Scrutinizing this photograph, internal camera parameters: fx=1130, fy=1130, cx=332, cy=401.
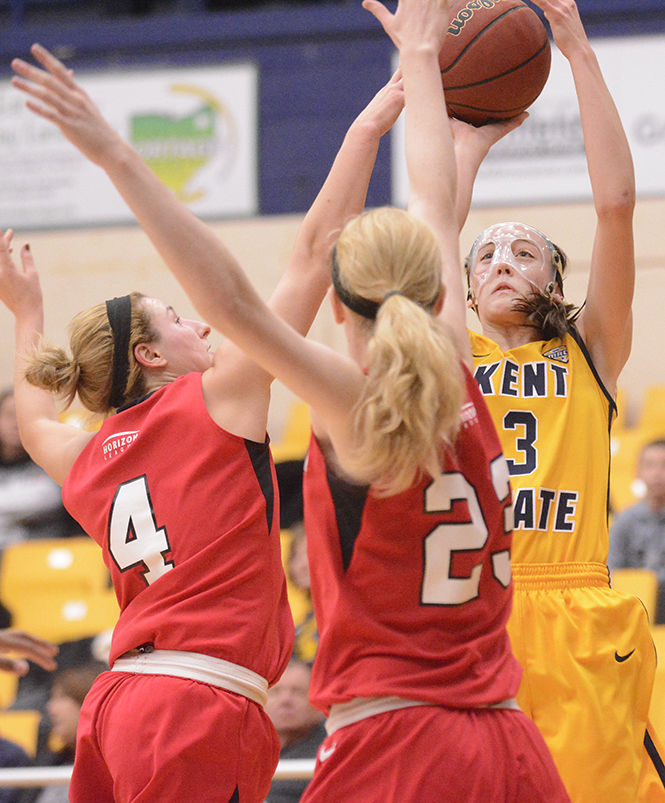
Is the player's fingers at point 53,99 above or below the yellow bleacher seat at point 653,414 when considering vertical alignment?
above

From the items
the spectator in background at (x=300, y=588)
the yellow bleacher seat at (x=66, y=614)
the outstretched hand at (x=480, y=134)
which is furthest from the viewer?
the yellow bleacher seat at (x=66, y=614)

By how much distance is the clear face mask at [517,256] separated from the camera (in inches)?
143

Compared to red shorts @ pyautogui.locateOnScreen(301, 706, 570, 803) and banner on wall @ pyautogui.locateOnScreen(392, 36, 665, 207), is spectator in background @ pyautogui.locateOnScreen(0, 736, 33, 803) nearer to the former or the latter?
red shorts @ pyautogui.locateOnScreen(301, 706, 570, 803)

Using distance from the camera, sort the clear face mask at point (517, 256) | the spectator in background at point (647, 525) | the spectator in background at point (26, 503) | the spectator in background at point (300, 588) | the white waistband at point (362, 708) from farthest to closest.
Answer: the spectator in background at point (26, 503), the spectator in background at point (647, 525), the spectator in background at point (300, 588), the clear face mask at point (517, 256), the white waistband at point (362, 708)

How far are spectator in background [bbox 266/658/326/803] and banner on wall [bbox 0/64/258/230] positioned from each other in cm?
463

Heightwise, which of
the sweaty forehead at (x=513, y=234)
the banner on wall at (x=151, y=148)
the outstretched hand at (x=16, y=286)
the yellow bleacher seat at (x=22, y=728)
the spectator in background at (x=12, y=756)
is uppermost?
the banner on wall at (x=151, y=148)

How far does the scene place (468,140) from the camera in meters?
3.30

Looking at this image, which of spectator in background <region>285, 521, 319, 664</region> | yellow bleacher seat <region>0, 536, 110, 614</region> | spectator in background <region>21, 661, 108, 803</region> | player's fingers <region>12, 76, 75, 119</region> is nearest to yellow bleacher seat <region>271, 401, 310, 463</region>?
spectator in background <region>285, 521, 319, 664</region>

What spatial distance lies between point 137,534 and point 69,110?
1.18 meters

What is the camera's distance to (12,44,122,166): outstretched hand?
2.19m

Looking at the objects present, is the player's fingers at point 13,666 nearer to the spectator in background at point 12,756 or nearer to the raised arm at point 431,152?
the raised arm at point 431,152

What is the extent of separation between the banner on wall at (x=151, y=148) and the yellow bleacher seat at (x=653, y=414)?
3.56 m

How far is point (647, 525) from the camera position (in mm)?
6734

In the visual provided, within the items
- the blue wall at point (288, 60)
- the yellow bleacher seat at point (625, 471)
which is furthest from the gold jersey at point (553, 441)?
the blue wall at point (288, 60)
